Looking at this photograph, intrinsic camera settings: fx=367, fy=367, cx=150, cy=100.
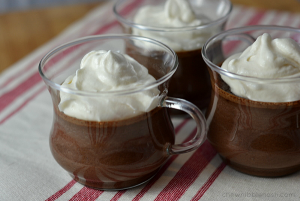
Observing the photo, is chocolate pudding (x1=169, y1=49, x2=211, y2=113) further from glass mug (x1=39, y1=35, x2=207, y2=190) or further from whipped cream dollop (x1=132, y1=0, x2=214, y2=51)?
glass mug (x1=39, y1=35, x2=207, y2=190)

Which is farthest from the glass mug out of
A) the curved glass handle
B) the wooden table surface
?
the wooden table surface

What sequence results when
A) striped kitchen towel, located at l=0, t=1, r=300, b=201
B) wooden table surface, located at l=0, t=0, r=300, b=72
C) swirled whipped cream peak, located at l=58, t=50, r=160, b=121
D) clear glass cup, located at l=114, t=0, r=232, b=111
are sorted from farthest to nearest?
wooden table surface, located at l=0, t=0, r=300, b=72, clear glass cup, located at l=114, t=0, r=232, b=111, striped kitchen towel, located at l=0, t=1, r=300, b=201, swirled whipped cream peak, located at l=58, t=50, r=160, b=121

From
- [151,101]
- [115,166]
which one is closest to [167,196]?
[115,166]

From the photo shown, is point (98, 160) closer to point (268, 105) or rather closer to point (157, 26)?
point (268, 105)

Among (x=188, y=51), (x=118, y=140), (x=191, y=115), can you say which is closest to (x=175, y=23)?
(x=188, y=51)

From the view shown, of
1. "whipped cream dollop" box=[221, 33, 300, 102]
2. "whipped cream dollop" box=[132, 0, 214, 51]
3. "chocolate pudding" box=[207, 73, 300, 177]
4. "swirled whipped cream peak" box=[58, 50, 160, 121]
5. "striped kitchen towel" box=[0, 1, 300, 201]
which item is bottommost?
"striped kitchen towel" box=[0, 1, 300, 201]

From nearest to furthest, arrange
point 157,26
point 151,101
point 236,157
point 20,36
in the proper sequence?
point 151,101 < point 236,157 < point 157,26 < point 20,36

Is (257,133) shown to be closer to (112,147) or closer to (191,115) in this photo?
(191,115)

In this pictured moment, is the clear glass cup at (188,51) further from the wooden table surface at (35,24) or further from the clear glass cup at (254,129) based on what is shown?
the wooden table surface at (35,24)
